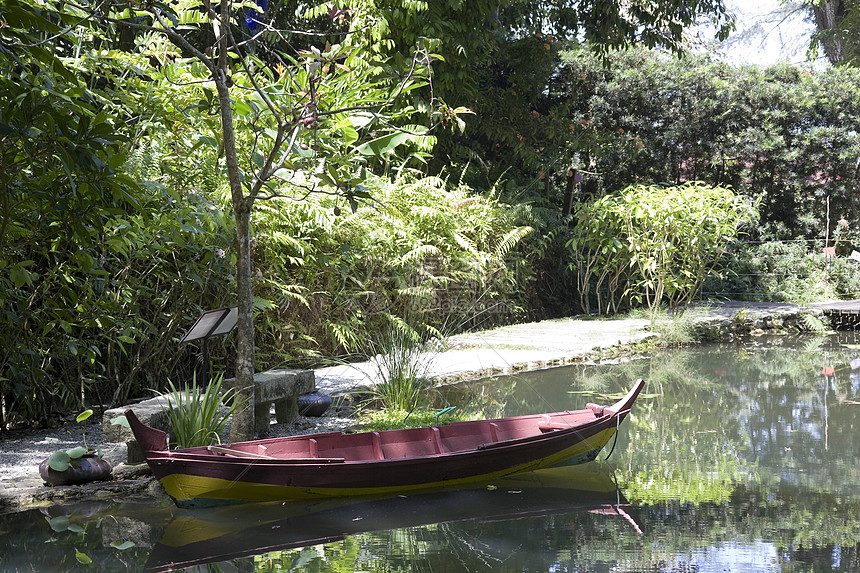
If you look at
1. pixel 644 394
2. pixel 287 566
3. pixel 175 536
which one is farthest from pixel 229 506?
pixel 644 394

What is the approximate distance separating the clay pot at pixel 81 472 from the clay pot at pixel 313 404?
1.89 meters

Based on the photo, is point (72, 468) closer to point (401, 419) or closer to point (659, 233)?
point (401, 419)

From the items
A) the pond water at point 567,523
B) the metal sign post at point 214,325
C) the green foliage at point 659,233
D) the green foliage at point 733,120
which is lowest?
the pond water at point 567,523

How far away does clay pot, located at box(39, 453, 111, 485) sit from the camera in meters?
4.54

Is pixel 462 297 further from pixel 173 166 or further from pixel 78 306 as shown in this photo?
pixel 78 306

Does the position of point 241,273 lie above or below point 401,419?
above

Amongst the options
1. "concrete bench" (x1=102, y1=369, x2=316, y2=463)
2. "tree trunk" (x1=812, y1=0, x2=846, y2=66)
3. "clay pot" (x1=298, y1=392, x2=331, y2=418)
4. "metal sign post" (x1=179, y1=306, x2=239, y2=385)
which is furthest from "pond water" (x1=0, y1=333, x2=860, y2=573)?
"tree trunk" (x1=812, y1=0, x2=846, y2=66)

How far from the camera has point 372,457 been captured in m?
4.89

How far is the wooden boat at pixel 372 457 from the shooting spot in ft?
13.8

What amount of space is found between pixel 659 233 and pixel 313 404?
21.2ft

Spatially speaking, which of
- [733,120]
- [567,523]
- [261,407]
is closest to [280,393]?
[261,407]

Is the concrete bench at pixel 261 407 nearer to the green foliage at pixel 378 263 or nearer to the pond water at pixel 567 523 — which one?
the pond water at pixel 567 523

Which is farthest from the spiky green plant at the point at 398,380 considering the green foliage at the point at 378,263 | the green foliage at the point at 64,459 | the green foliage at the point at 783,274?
the green foliage at the point at 783,274

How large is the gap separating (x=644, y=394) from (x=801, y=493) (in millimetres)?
3046
